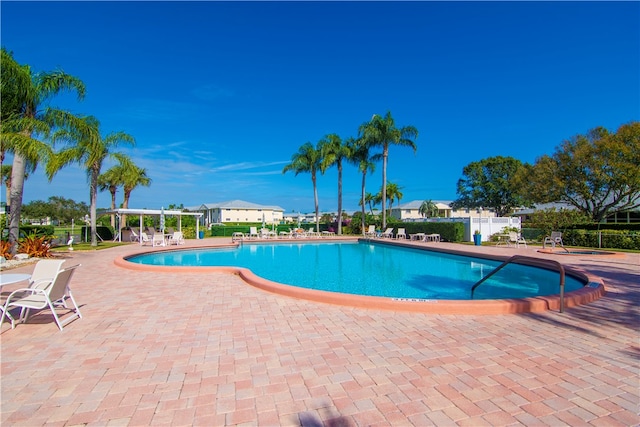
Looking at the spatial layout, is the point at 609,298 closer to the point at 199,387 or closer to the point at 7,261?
the point at 199,387

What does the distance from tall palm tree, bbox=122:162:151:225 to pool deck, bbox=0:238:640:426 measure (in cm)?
2004

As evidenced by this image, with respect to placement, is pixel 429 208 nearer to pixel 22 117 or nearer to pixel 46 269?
pixel 22 117

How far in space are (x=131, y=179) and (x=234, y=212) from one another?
26949 millimetres

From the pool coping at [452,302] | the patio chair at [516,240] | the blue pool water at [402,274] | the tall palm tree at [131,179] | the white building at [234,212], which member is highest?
the tall palm tree at [131,179]

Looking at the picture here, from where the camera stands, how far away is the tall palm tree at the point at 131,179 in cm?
2402

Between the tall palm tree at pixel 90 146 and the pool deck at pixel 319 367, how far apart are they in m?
12.4

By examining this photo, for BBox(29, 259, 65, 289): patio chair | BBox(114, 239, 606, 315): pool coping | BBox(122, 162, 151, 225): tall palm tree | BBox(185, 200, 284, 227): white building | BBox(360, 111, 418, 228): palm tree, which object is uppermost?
BBox(360, 111, 418, 228): palm tree

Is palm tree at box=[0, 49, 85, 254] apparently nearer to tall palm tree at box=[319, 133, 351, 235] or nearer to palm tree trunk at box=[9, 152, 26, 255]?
palm tree trunk at box=[9, 152, 26, 255]

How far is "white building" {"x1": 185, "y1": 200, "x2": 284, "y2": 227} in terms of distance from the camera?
52.6 meters

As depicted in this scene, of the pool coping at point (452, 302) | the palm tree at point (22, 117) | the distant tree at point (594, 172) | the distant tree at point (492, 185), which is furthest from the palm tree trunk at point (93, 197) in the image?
the distant tree at point (492, 185)

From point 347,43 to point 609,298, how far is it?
51.4 feet

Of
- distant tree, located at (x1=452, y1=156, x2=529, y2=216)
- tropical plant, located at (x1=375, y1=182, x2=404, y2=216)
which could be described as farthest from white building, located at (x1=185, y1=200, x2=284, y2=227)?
distant tree, located at (x1=452, y1=156, x2=529, y2=216)

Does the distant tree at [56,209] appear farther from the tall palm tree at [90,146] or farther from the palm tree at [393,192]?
the palm tree at [393,192]

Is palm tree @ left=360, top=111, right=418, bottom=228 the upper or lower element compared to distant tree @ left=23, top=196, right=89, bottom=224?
upper
